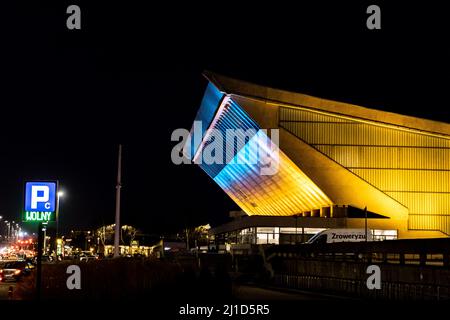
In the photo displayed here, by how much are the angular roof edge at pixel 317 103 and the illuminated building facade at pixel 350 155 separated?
10 cm

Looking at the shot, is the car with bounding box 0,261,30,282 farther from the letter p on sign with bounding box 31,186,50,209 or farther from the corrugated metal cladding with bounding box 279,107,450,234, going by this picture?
the corrugated metal cladding with bounding box 279,107,450,234

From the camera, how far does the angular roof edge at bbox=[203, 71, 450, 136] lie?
231 feet

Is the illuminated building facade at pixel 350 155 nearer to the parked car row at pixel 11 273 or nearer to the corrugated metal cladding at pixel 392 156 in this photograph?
the corrugated metal cladding at pixel 392 156

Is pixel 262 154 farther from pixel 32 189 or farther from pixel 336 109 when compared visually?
pixel 32 189

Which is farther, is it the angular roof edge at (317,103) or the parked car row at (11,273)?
the angular roof edge at (317,103)

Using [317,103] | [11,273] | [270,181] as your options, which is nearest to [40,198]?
[11,273]

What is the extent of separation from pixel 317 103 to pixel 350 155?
20.7ft

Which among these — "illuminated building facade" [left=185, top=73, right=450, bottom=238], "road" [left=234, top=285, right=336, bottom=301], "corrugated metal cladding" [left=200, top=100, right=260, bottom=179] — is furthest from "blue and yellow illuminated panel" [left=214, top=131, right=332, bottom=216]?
"road" [left=234, top=285, right=336, bottom=301]

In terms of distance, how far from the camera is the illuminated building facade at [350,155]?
72.1 meters

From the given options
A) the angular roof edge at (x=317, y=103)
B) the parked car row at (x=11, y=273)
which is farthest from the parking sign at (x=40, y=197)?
the angular roof edge at (x=317, y=103)

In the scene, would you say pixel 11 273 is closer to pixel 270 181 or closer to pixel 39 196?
pixel 39 196

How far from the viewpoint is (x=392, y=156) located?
74.7m
